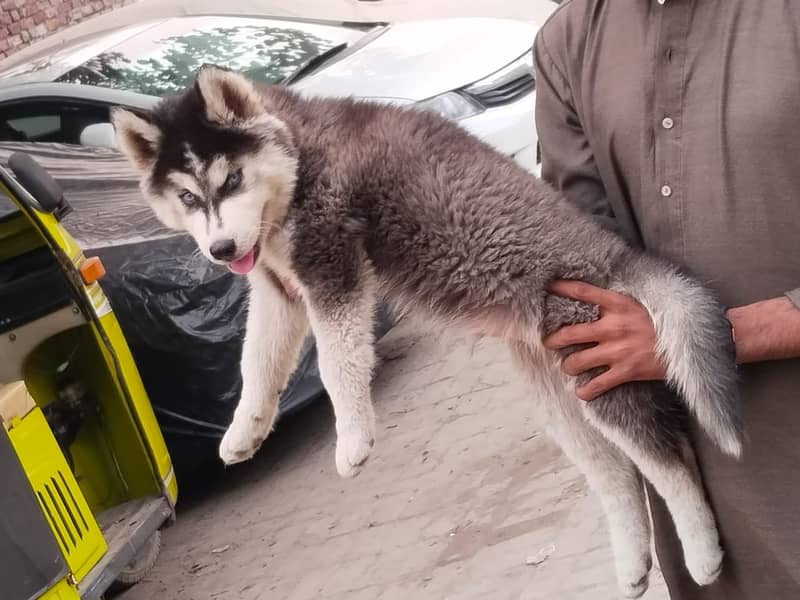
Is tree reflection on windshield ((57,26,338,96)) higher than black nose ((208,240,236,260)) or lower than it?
lower

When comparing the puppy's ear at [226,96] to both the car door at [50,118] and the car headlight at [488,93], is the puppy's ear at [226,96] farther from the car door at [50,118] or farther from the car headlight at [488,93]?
the car door at [50,118]

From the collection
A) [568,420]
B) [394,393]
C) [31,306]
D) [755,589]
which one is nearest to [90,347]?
[31,306]

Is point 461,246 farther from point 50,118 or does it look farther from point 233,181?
point 50,118

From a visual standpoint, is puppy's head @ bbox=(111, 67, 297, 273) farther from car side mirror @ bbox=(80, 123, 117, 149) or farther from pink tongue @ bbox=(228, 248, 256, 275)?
car side mirror @ bbox=(80, 123, 117, 149)

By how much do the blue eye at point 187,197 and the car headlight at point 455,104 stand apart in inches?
140

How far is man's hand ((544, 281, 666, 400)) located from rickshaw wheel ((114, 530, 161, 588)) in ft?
10.5

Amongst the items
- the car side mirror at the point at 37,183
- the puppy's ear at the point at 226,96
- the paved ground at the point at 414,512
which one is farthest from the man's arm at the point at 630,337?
the car side mirror at the point at 37,183

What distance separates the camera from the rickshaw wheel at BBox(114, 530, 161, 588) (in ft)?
15.6

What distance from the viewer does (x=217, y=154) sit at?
2.47 m

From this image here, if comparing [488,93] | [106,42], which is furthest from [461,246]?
[106,42]

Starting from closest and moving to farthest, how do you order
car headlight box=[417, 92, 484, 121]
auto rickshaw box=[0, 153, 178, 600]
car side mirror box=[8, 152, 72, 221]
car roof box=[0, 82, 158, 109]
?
auto rickshaw box=[0, 153, 178, 600] → car side mirror box=[8, 152, 72, 221] → car roof box=[0, 82, 158, 109] → car headlight box=[417, 92, 484, 121]

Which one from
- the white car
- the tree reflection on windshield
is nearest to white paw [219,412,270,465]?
the white car

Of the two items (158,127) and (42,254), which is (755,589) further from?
(42,254)

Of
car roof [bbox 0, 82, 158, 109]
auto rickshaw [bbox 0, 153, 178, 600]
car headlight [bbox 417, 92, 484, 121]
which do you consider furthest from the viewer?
car headlight [bbox 417, 92, 484, 121]
